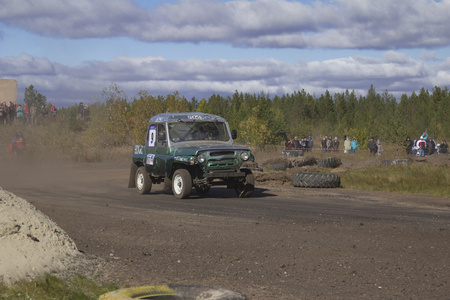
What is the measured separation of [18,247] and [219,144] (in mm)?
9987

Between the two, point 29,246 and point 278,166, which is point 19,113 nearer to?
point 278,166

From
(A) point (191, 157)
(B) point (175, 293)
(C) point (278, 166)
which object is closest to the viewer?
(B) point (175, 293)

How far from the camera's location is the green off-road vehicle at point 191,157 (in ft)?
51.4

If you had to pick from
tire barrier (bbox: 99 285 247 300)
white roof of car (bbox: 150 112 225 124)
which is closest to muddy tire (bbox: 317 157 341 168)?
white roof of car (bbox: 150 112 225 124)

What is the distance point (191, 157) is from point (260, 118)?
4749 centimetres

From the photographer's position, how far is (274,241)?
948 cm

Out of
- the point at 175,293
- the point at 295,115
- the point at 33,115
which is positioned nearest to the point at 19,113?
the point at 33,115

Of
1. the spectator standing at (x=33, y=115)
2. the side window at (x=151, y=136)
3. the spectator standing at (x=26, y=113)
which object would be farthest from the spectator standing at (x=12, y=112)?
the side window at (x=151, y=136)

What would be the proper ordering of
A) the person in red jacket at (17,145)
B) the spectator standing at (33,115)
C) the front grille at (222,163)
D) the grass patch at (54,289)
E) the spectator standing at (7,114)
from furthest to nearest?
1. the spectator standing at (33,115)
2. the spectator standing at (7,114)
3. the person in red jacket at (17,145)
4. the front grille at (222,163)
5. the grass patch at (54,289)

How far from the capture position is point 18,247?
7.14 meters

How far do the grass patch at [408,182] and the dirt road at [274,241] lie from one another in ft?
5.10

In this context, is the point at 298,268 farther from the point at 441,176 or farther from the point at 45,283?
the point at 441,176

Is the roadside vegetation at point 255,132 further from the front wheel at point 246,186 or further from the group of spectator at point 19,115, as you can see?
the front wheel at point 246,186

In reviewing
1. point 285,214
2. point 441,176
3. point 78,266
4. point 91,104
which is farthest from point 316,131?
point 78,266
